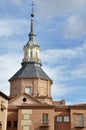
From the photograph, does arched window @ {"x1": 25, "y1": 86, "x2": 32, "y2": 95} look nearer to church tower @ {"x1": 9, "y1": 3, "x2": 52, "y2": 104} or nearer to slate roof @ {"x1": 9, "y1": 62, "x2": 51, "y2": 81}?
church tower @ {"x1": 9, "y1": 3, "x2": 52, "y2": 104}

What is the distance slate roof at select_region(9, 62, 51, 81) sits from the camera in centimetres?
7006

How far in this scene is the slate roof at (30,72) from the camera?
70.1m

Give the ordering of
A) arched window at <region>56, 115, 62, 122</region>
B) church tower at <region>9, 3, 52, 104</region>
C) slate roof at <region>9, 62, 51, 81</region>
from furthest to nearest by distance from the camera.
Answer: slate roof at <region>9, 62, 51, 81</region>, church tower at <region>9, 3, 52, 104</region>, arched window at <region>56, 115, 62, 122</region>

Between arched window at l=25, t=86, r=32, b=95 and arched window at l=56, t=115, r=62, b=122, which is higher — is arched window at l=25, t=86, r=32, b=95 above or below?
above

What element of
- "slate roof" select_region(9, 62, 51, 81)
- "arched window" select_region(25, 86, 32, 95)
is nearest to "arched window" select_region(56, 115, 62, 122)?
"arched window" select_region(25, 86, 32, 95)

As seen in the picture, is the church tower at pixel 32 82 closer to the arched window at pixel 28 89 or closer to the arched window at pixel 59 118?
the arched window at pixel 28 89

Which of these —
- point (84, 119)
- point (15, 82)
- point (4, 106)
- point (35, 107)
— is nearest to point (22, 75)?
point (15, 82)

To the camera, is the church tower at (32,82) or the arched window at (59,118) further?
the church tower at (32,82)

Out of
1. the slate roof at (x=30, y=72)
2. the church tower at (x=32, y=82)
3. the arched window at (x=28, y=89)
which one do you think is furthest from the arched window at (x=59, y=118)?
the slate roof at (x=30, y=72)

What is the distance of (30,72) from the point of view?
7088 cm

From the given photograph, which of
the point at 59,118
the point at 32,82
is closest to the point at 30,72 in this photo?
the point at 32,82

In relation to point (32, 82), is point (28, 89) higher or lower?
lower

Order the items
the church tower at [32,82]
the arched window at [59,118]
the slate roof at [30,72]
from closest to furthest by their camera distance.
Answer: the arched window at [59,118] < the church tower at [32,82] < the slate roof at [30,72]

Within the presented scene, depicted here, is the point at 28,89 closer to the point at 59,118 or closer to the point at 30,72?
the point at 30,72
